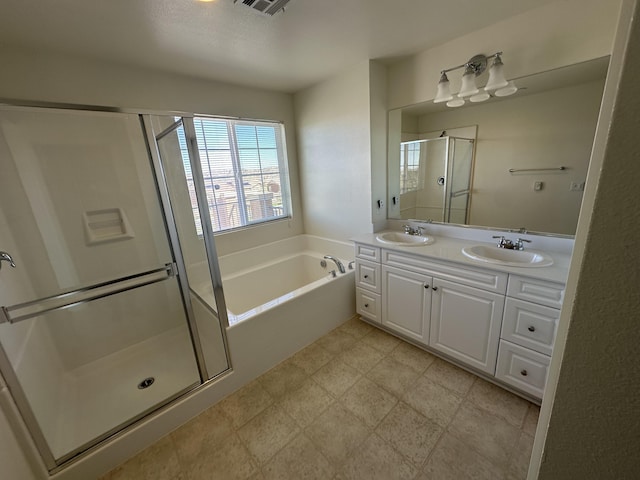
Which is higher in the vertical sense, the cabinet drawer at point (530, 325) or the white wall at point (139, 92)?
the white wall at point (139, 92)

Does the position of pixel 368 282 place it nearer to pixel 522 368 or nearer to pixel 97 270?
pixel 522 368

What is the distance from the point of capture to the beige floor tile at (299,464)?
50.9 inches

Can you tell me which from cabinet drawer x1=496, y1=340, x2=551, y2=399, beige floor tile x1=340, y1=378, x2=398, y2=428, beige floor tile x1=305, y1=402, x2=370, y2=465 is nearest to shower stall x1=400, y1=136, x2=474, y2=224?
cabinet drawer x1=496, y1=340, x2=551, y2=399

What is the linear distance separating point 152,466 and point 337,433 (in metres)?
1.01

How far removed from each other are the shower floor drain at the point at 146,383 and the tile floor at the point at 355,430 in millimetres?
505

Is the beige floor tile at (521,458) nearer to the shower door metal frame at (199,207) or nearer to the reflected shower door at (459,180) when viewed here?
the reflected shower door at (459,180)

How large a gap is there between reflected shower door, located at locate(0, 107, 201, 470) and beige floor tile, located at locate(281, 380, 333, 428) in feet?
2.17

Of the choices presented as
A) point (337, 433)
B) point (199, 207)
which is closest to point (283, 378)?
point (337, 433)

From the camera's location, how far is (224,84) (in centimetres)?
249

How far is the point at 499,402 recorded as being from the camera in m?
1.61

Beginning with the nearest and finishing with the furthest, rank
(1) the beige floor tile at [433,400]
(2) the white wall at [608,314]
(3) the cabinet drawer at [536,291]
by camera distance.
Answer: (2) the white wall at [608,314] < (3) the cabinet drawer at [536,291] < (1) the beige floor tile at [433,400]

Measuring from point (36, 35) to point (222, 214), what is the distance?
65.8 inches

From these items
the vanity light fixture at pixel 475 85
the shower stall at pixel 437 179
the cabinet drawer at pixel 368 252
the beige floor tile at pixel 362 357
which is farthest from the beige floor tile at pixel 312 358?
the vanity light fixture at pixel 475 85

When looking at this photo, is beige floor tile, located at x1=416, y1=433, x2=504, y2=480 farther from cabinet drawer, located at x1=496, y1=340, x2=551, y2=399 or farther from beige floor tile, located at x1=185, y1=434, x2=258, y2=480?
beige floor tile, located at x1=185, y1=434, x2=258, y2=480
